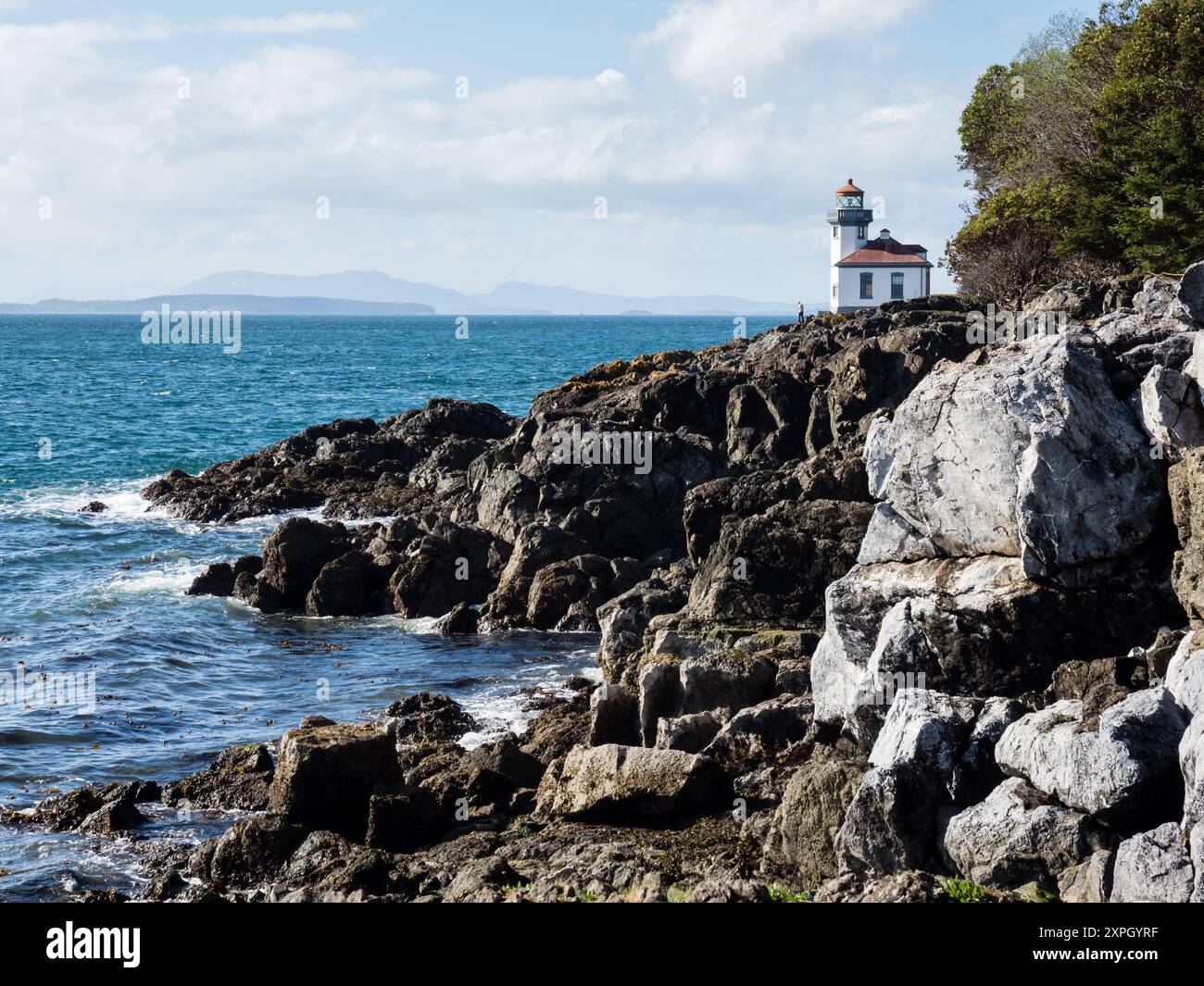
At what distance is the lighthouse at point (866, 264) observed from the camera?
94188 millimetres

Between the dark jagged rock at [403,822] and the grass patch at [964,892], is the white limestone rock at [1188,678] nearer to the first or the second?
the grass patch at [964,892]

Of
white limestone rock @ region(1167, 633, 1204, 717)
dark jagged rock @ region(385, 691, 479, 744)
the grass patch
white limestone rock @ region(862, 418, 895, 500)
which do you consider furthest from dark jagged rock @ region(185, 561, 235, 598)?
white limestone rock @ region(1167, 633, 1204, 717)

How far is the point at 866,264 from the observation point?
95062 millimetres

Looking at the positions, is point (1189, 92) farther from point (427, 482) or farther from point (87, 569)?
point (87, 569)

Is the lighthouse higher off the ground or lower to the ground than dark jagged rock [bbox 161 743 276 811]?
higher

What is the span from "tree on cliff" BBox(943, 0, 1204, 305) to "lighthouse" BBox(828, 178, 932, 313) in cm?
2279

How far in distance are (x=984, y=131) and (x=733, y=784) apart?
66.0 meters

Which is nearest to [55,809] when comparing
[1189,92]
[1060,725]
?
[1060,725]

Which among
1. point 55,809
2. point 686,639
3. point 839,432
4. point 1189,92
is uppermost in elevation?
point 1189,92

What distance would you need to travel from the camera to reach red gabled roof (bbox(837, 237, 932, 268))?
94.5m

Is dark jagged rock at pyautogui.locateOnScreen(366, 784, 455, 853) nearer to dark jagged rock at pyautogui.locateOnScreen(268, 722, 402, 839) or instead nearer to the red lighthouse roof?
dark jagged rock at pyautogui.locateOnScreen(268, 722, 402, 839)

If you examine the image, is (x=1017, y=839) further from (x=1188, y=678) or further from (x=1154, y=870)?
(x=1188, y=678)

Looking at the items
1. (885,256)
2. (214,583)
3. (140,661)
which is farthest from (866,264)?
(140,661)

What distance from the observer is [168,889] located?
682 inches
